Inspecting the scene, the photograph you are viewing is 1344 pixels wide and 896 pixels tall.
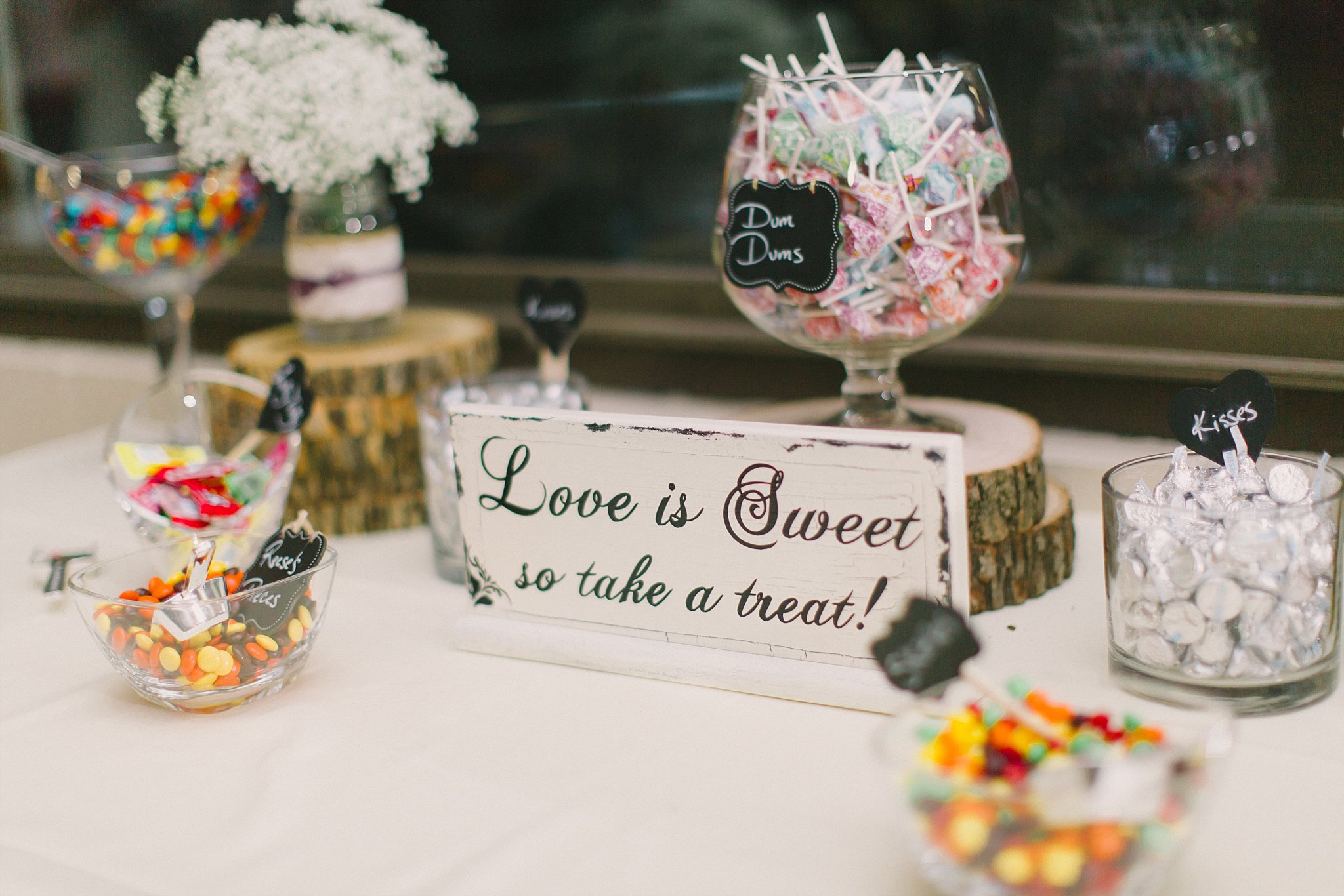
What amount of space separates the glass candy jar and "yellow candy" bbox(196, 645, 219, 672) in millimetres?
617

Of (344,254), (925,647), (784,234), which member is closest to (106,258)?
(344,254)

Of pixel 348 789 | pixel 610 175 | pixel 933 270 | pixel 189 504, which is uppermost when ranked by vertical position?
pixel 610 175

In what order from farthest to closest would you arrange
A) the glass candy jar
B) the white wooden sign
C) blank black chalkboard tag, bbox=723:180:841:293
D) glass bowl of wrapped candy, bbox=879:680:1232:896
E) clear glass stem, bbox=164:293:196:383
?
clear glass stem, bbox=164:293:196:383 → the glass candy jar → blank black chalkboard tag, bbox=723:180:841:293 → the white wooden sign → glass bowl of wrapped candy, bbox=879:680:1232:896

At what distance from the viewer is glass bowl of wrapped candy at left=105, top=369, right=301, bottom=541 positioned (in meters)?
1.19

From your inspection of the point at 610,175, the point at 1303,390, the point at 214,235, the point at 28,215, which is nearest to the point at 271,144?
the point at 214,235

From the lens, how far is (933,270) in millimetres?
1036

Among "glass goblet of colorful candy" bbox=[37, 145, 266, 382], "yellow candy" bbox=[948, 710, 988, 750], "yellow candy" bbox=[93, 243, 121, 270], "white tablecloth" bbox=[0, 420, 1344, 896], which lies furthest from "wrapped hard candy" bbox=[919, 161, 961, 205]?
"yellow candy" bbox=[93, 243, 121, 270]

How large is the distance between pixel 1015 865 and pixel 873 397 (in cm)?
65

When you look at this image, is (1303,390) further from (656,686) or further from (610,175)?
(610,175)

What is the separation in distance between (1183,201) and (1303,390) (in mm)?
263

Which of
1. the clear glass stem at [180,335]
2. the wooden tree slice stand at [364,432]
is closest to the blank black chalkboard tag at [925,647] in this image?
the wooden tree slice stand at [364,432]

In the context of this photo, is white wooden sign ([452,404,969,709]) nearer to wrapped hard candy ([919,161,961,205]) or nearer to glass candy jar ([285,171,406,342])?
wrapped hard candy ([919,161,961,205])

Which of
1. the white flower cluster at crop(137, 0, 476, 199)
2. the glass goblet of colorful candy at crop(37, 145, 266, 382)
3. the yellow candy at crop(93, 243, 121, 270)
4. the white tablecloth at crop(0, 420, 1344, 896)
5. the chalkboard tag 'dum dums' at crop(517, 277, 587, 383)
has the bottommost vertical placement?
the white tablecloth at crop(0, 420, 1344, 896)

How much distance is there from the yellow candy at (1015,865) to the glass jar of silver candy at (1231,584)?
12.0 inches
